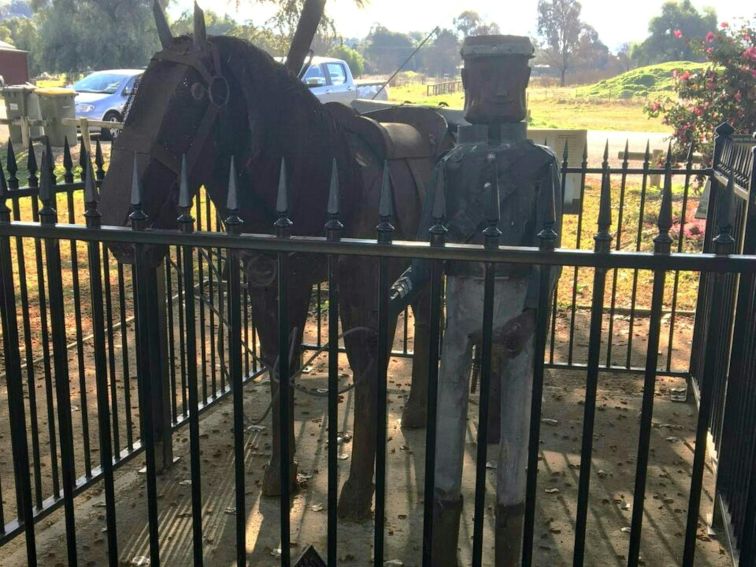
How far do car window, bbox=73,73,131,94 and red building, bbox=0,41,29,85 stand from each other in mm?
15401

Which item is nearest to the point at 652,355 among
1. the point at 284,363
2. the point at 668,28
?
the point at 284,363

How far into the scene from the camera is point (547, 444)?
5219mm

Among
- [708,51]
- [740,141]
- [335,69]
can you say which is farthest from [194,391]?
[335,69]

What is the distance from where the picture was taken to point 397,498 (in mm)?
4504

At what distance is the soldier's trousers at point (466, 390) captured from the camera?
9.87 ft

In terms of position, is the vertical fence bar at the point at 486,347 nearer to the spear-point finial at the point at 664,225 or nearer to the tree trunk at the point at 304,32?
the spear-point finial at the point at 664,225

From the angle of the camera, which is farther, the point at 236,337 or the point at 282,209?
the point at 236,337

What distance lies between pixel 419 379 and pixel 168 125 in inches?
109

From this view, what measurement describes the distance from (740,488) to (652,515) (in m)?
0.72

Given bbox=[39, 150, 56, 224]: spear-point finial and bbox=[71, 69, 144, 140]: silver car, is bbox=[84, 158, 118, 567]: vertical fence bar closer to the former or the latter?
bbox=[39, 150, 56, 224]: spear-point finial

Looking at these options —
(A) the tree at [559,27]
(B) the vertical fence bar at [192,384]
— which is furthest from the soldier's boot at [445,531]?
(A) the tree at [559,27]

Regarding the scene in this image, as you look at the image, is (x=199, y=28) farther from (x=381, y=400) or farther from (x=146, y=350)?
(x=381, y=400)

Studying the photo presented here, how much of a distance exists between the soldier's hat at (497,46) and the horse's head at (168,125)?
1149 millimetres

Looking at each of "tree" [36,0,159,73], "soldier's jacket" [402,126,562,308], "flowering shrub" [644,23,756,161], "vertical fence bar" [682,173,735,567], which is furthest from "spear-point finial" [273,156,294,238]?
"tree" [36,0,159,73]
